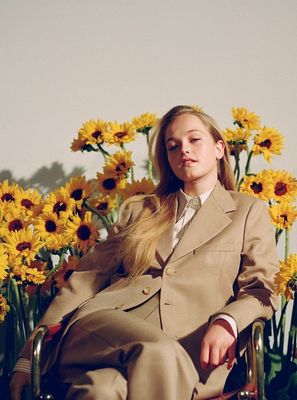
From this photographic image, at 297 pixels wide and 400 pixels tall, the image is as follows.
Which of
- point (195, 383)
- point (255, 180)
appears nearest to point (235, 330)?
point (195, 383)

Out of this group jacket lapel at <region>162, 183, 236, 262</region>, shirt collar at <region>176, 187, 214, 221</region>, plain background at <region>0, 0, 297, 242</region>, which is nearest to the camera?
jacket lapel at <region>162, 183, 236, 262</region>

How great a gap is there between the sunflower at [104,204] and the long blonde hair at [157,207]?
223 millimetres

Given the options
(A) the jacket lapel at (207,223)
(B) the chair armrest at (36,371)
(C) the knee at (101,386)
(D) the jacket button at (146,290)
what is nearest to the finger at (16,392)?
(B) the chair armrest at (36,371)

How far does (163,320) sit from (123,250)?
9.8 inches

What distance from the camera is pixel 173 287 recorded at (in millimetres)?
1420

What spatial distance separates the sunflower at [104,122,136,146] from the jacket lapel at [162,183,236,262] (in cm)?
48

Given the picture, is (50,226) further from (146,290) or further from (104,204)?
(146,290)

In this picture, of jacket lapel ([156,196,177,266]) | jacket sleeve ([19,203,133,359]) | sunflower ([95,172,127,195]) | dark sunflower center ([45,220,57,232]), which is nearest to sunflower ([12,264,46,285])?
dark sunflower center ([45,220,57,232])

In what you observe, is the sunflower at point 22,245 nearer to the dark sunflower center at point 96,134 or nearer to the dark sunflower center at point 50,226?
the dark sunflower center at point 50,226

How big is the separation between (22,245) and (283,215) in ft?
2.59

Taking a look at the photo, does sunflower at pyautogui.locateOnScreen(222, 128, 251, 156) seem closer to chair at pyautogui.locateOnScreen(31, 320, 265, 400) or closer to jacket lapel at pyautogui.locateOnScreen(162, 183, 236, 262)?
jacket lapel at pyautogui.locateOnScreen(162, 183, 236, 262)

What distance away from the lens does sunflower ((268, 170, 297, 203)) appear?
5.80 ft

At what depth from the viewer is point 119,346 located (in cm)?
121

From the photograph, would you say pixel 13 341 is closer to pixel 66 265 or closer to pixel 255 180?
pixel 66 265
